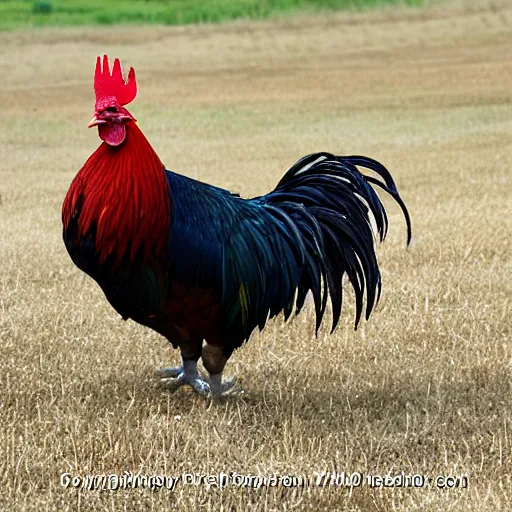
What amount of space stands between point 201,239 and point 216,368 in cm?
70

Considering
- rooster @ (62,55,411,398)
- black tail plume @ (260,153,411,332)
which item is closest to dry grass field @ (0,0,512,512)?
rooster @ (62,55,411,398)

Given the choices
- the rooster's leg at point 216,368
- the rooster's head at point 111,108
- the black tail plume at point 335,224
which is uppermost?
the rooster's head at point 111,108

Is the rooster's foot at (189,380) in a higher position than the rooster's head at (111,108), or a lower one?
lower

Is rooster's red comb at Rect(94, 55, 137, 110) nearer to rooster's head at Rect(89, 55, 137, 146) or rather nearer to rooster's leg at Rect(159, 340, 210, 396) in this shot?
rooster's head at Rect(89, 55, 137, 146)

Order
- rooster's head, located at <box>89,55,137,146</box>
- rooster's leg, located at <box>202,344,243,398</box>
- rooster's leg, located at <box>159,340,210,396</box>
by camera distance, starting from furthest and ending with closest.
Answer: rooster's leg, located at <box>159,340,210,396</box> < rooster's leg, located at <box>202,344,243,398</box> < rooster's head, located at <box>89,55,137,146</box>

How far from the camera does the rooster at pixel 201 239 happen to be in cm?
443

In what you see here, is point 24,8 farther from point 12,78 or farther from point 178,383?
point 178,383

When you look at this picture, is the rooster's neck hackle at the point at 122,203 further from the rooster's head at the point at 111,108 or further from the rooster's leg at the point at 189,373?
the rooster's leg at the point at 189,373

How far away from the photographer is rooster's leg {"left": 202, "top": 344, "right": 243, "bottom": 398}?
488 cm

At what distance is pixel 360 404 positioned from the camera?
508 cm

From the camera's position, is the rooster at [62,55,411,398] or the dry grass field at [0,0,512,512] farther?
the rooster at [62,55,411,398]

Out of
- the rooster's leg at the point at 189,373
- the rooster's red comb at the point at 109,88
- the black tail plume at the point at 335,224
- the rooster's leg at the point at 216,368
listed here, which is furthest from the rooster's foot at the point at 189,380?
the rooster's red comb at the point at 109,88

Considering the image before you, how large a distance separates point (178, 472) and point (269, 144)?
40.2 ft

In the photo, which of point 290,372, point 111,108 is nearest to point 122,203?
point 111,108
